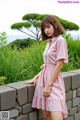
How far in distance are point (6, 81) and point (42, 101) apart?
66 cm

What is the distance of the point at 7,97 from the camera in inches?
Result: 108

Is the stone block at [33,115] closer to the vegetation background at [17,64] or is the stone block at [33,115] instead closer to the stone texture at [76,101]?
the vegetation background at [17,64]

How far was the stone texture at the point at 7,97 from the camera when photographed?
2.71m

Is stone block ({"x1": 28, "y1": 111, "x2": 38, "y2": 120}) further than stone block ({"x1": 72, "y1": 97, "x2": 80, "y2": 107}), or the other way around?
stone block ({"x1": 72, "y1": 97, "x2": 80, "y2": 107})

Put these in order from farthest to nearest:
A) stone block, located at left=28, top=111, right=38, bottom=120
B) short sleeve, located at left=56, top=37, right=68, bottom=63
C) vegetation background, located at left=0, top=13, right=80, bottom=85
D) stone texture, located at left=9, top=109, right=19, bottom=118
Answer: vegetation background, located at left=0, top=13, right=80, bottom=85 → stone block, located at left=28, top=111, right=38, bottom=120 → stone texture, located at left=9, top=109, right=19, bottom=118 → short sleeve, located at left=56, top=37, right=68, bottom=63

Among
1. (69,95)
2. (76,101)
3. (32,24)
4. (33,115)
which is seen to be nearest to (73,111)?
(76,101)

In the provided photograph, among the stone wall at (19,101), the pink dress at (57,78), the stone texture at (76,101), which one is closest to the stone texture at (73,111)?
the stone texture at (76,101)

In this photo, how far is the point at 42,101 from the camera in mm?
2832

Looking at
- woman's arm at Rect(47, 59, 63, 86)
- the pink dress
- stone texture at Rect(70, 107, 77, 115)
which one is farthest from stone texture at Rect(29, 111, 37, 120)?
stone texture at Rect(70, 107, 77, 115)

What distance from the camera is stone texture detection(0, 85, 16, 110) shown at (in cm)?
271

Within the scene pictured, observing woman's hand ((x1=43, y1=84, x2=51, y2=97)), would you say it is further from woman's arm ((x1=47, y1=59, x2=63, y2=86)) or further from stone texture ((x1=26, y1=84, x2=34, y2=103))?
stone texture ((x1=26, y1=84, x2=34, y2=103))

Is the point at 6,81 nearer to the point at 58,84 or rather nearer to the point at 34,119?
the point at 34,119

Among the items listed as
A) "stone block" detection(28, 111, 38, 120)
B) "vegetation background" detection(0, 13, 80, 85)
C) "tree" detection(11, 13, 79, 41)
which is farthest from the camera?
"tree" detection(11, 13, 79, 41)

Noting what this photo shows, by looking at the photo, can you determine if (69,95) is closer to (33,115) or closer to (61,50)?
(33,115)
